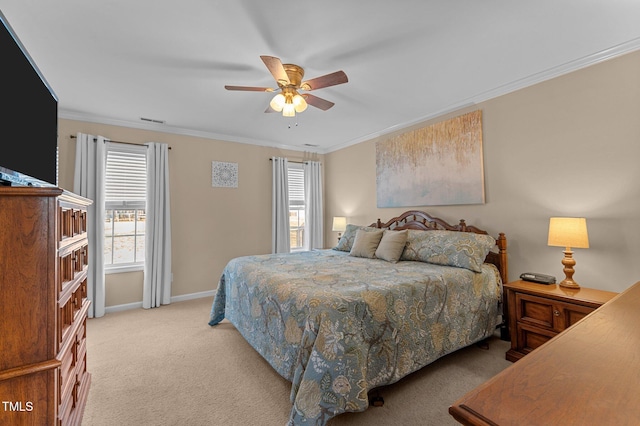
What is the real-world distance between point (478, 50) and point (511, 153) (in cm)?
121

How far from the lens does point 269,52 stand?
89.5 inches

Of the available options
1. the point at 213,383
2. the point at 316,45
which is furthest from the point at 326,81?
the point at 213,383

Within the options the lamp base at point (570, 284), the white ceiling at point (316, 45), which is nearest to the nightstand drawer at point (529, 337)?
the lamp base at point (570, 284)

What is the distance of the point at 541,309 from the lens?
7.55ft

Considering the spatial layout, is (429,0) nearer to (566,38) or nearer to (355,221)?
(566,38)

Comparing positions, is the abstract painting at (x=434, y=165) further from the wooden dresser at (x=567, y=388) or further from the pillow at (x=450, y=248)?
the wooden dresser at (x=567, y=388)

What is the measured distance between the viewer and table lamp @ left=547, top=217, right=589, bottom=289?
2238 millimetres

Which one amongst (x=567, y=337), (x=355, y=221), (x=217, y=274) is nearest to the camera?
(x=567, y=337)

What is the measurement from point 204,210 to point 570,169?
4.51m

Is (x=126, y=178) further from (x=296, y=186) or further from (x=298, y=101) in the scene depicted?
(x=298, y=101)

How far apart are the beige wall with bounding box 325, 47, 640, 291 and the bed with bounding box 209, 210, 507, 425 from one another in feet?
1.02

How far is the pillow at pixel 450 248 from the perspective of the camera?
8.77 feet

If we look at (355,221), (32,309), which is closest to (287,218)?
(355,221)

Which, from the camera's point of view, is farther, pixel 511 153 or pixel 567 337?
pixel 511 153
